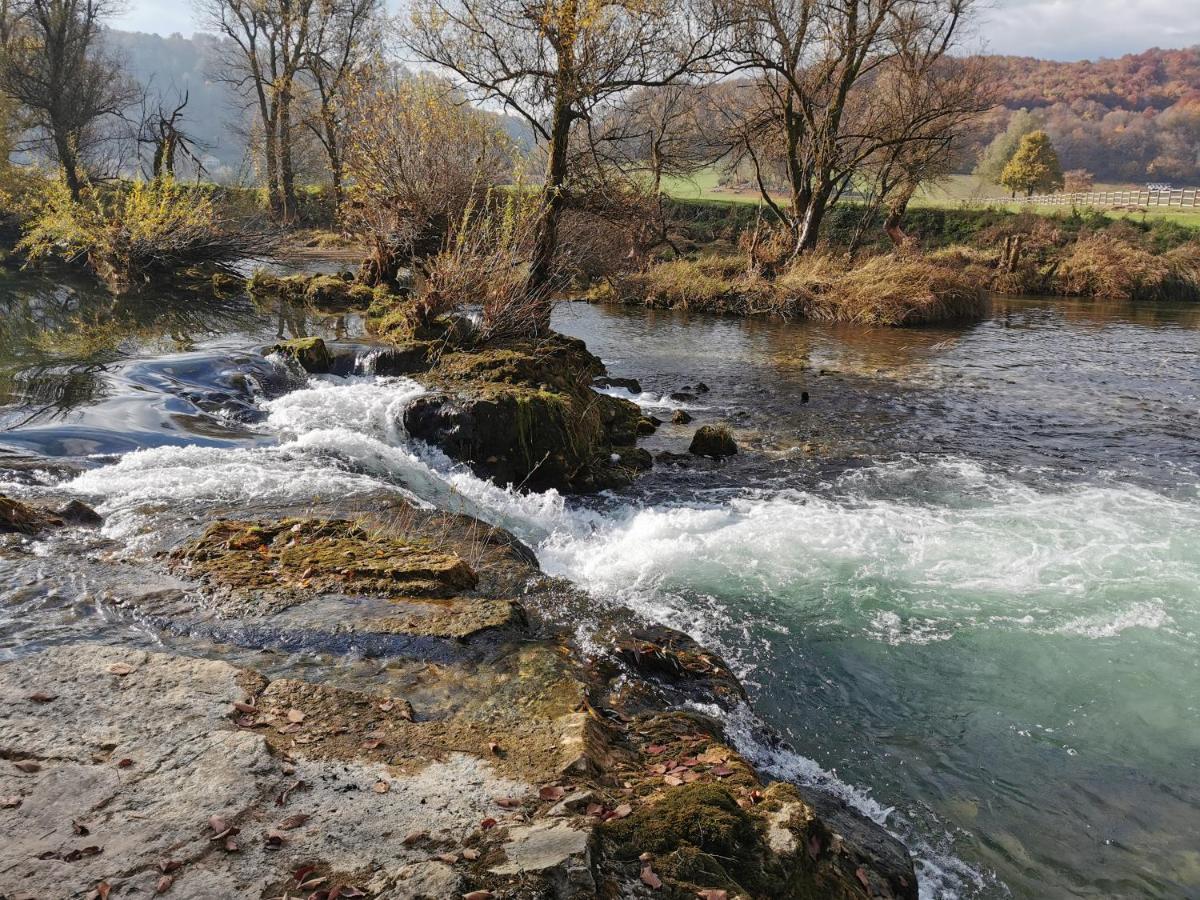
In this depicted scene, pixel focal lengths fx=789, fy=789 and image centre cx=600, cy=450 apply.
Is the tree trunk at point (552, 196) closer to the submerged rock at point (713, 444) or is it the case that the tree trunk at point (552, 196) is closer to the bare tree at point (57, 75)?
the submerged rock at point (713, 444)

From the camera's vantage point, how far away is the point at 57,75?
1024 inches

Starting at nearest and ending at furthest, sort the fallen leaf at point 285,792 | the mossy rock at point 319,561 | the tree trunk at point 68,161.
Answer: the fallen leaf at point 285,792
the mossy rock at point 319,561
the tree trunk at point 68,161

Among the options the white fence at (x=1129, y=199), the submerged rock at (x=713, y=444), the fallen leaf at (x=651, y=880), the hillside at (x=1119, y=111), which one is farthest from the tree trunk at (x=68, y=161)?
the hillside at (x=1119, y=111)

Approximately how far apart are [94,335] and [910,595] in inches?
559

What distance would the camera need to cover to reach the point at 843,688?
5.39m

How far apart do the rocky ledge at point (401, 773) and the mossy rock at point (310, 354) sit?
6640 millimetres

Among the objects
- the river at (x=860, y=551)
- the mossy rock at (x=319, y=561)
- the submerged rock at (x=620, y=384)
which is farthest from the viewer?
the submerged rock at (x=620, y=384)

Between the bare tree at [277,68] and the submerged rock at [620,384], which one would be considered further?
the bare tree at [277,68]

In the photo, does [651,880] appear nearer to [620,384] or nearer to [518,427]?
[518,427]

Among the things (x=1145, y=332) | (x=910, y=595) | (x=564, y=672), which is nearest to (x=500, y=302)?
(x=910, y=595)

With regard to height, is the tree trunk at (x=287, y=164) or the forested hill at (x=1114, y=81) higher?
the forested hill at (x=1114, y=81)

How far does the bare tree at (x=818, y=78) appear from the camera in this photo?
889 inches

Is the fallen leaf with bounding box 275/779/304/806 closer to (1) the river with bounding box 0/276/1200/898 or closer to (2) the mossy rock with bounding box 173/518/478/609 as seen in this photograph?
(1) the river with bounding box 0/276/1200/898

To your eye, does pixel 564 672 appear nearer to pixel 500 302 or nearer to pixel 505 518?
pixel 505 518
